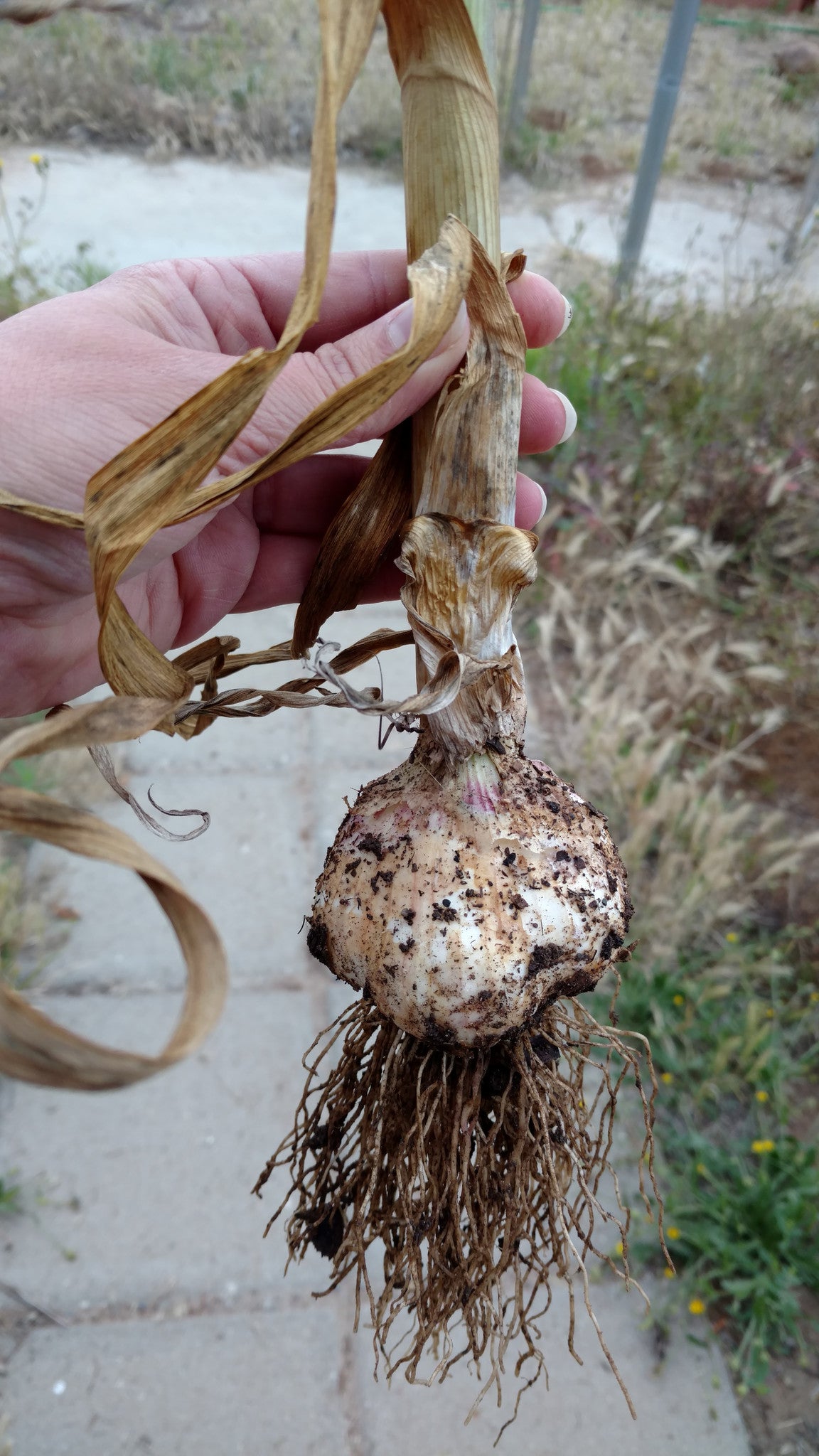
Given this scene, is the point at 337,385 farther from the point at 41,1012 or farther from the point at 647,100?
the point at 647,100

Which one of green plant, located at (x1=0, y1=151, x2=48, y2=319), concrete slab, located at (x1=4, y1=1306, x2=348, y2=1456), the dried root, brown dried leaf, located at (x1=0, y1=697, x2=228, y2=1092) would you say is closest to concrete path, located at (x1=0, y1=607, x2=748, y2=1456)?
concrete slab, located at (x1=4, y1=1306, x2=348, y2=1456)

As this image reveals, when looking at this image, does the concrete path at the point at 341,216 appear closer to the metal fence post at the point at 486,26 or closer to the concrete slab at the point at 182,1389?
the metal fence post at the point at 486,26

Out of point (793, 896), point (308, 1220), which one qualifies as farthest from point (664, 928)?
point (308, 1220)

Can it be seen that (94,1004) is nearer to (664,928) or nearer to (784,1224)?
(664,928)

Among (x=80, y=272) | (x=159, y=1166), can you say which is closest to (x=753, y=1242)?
(x=159, y=1166)

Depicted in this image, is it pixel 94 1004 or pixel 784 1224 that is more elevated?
pixel 784 1224

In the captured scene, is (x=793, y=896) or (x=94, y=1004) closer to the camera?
(x=94, y=1004)

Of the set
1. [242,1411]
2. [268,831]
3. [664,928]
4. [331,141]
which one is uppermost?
[331,141]
